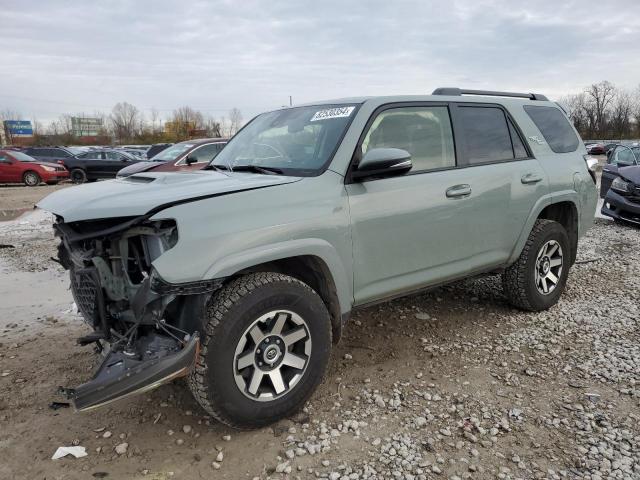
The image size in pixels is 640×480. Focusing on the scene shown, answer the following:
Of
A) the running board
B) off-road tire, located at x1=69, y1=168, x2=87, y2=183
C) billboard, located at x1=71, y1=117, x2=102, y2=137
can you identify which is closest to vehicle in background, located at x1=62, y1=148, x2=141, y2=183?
off-road tire, located at x1=69, y1=168, x2=87, y2=183

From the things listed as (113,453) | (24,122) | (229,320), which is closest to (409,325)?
(229,320)

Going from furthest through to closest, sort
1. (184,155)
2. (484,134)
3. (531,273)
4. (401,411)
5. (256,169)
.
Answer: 1. (184,155)
2. (531,273)
3. (484,134)
4. (256,169)
5. (401,411)

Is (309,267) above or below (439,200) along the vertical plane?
below

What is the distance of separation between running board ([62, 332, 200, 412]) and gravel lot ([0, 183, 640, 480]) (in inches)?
18.9

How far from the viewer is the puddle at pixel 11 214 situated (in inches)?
439

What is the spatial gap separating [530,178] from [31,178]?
20380mm

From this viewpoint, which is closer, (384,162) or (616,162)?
(384,162)

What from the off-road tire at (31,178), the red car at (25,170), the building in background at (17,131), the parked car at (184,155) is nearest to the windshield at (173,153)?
the parked car at (184,155)

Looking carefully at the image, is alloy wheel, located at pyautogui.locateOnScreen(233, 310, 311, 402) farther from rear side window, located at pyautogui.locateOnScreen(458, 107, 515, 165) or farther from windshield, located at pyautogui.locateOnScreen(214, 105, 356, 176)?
rear side window, located at pyautogui.locateOnScreen(458, 107, 515, 165)

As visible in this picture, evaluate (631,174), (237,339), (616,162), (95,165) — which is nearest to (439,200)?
(237,339)

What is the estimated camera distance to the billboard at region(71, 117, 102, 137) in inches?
3627

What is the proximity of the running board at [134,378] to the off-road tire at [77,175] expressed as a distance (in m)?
20.9

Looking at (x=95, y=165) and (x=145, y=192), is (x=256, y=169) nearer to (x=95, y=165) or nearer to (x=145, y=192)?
(x=145, y=192)

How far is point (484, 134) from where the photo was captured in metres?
4.11
